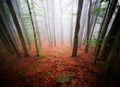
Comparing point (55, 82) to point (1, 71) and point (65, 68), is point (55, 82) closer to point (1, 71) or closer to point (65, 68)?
point (65, 68)

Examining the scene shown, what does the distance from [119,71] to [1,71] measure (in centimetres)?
1008

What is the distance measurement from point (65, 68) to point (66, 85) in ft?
6.00

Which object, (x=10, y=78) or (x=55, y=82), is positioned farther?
(x=10, y=78)

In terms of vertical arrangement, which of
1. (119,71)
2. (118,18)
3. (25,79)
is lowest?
(25,79)

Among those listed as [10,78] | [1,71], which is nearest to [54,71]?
[10,78]

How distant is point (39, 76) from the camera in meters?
6.70

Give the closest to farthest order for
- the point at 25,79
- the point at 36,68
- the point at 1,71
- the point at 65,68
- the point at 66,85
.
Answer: the point at 66,85, the point at 25,79, the point at 65,68, the point at 36,68, the point at 1,71

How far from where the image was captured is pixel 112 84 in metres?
5.64

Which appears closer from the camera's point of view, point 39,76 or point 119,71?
point 119,71

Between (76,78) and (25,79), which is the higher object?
(76,78)

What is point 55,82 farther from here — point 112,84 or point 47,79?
point 112,84

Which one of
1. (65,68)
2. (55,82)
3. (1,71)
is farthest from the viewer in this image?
(1,71)

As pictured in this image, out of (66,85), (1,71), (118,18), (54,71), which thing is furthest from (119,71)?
(1,71)

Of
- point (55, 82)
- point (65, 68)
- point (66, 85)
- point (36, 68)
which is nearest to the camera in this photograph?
point (66, 85)
